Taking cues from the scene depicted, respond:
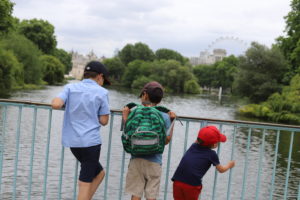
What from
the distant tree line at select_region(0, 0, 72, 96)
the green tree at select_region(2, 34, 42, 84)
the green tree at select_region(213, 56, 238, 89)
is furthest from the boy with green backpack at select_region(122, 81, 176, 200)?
the green tree at select_region(213, 56, 238, 89)

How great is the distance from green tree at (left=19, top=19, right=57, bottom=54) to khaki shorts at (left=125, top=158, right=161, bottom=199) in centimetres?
7494

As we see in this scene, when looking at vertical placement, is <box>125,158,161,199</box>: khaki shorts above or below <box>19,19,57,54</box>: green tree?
below

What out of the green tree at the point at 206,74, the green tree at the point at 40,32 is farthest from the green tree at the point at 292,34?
the green tree at the point at 206,74

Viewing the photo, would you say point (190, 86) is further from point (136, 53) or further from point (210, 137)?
point (210, 137)

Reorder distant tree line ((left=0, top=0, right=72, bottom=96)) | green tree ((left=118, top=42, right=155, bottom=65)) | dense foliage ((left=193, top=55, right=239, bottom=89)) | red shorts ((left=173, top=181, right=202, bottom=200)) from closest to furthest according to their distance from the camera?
red shorts ((left=173, top=181, right=202, bottom=200)) < distant tree line ((left=0, top=0, right=72, bottom=96)) < dense foliage ((left=193, top=55, right=239, bottom=89)) < green tree ((left=118, top=42, right=155, bottom=65))

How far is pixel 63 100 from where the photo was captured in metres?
3.72

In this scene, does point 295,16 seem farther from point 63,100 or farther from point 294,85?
point 63,100

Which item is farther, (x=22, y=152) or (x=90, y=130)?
(x=22, y=152)

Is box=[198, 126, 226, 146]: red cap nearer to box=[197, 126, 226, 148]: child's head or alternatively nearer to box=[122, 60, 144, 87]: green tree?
box=[197, 126, 226, 148]: child's head

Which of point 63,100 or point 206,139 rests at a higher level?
point 63,100

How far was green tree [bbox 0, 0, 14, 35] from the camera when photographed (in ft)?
118

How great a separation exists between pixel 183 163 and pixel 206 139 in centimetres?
37

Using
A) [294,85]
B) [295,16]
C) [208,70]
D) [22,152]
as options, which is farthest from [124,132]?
[208,70]

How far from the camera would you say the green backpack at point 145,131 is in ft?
12.3
